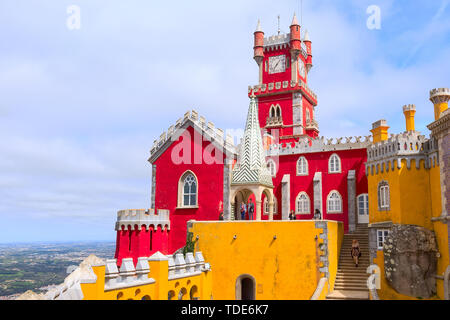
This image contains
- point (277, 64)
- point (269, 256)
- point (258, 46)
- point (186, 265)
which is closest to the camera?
point (186, 265)

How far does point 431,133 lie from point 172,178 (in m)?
19.1

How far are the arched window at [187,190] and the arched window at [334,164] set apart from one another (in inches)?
425

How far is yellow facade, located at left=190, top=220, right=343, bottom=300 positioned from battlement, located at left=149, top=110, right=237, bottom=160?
Result: 7.94m

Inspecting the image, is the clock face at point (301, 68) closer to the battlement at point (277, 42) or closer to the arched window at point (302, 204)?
the battlement at point (277, 42)

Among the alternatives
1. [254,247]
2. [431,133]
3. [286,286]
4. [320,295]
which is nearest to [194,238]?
[254,247]

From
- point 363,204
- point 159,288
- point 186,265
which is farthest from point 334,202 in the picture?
point 159,288

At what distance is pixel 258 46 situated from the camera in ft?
151

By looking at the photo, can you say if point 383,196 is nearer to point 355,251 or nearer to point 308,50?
point 355,251

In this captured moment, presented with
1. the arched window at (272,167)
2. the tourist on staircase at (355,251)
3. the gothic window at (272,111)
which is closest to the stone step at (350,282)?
the tourist on staircase at (355,251)

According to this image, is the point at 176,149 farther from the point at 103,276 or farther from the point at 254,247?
the point at 103,276

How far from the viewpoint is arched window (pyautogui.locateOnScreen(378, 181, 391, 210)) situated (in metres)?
25.1

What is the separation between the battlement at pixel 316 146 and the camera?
32875 millimetres

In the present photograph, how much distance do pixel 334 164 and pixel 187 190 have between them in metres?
11.9
